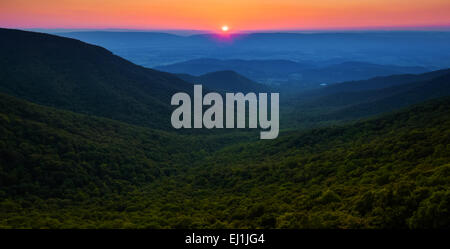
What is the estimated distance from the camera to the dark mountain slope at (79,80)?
3120 inches

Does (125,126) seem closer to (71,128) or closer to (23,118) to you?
(71,128)

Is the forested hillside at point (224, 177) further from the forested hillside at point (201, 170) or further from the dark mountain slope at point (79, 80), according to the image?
the dark mountain slope at point (79, 80)

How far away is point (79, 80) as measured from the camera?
93.1 m

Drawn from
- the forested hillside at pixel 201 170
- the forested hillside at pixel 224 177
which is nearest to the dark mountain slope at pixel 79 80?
the forested hillside at pixel 201 170

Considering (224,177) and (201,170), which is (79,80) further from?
(224,177)

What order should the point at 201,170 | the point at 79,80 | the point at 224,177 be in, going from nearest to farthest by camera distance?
1. the point at 224,177
2. the point at 201,170
3. the point at 79,80

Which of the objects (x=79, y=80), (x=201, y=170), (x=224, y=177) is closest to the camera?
(x=224, y=177)

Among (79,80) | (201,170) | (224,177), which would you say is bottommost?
(201,170)

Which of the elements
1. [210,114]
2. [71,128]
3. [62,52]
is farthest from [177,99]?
[71,128]

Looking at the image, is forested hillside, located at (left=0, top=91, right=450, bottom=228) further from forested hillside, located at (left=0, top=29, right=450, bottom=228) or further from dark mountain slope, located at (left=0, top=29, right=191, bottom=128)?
dark mountain slope, located at (left=0, top=29, right=191, bottom=128)

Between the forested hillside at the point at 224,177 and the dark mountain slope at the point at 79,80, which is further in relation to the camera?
the dark mountain slope at the point at 79,80

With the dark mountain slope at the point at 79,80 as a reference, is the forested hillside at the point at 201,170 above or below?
below

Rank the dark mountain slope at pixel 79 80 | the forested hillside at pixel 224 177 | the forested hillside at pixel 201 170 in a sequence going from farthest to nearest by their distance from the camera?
the dark mountain slope at pixel 79 80 < the forested hillside at pixel 201 170 < the forested hillside at pixel 224 177

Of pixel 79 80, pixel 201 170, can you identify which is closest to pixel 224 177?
pixel 201 170
